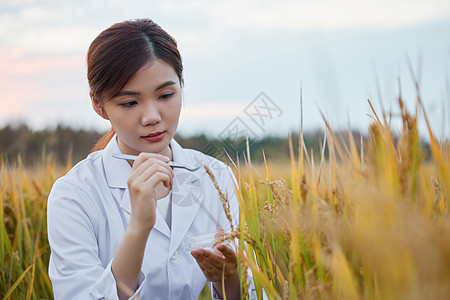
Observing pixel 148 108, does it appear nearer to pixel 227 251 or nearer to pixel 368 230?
pixel 227 251

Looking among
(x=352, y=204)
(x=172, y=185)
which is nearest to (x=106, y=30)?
(x=172, y=185)

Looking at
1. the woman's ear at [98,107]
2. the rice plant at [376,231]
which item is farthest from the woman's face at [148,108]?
the rice plant at [376,231]

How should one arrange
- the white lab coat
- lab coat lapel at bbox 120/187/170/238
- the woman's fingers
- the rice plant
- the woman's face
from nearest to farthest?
1. the rice plant
2. the woman's fingers
3. the white lab coat
4. the woman's face
5. lab coat lapel at bbox 120/187/170/238

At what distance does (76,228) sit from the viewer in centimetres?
205

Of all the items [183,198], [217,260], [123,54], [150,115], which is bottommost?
[217,260]

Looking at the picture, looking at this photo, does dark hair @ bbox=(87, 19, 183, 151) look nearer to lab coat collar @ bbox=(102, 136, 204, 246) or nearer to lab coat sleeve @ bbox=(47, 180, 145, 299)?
lab coat collar @ bbox=(102, 136, 204, 246)

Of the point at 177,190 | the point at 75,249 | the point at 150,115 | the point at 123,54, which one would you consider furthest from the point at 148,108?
the point at 75,249

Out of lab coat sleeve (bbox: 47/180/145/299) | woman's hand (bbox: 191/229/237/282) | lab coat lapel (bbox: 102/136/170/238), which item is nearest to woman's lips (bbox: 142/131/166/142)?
lab coat lapel (bbox: 102/136/170/238)

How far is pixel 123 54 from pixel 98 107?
0.35 m

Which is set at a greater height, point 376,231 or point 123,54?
point 123,54

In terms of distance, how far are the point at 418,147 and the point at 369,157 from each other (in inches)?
4.6

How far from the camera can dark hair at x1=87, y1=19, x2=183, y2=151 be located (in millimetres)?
2119

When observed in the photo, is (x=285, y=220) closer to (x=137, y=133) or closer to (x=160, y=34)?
(x=137, y=133)

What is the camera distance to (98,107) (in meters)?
2.36
